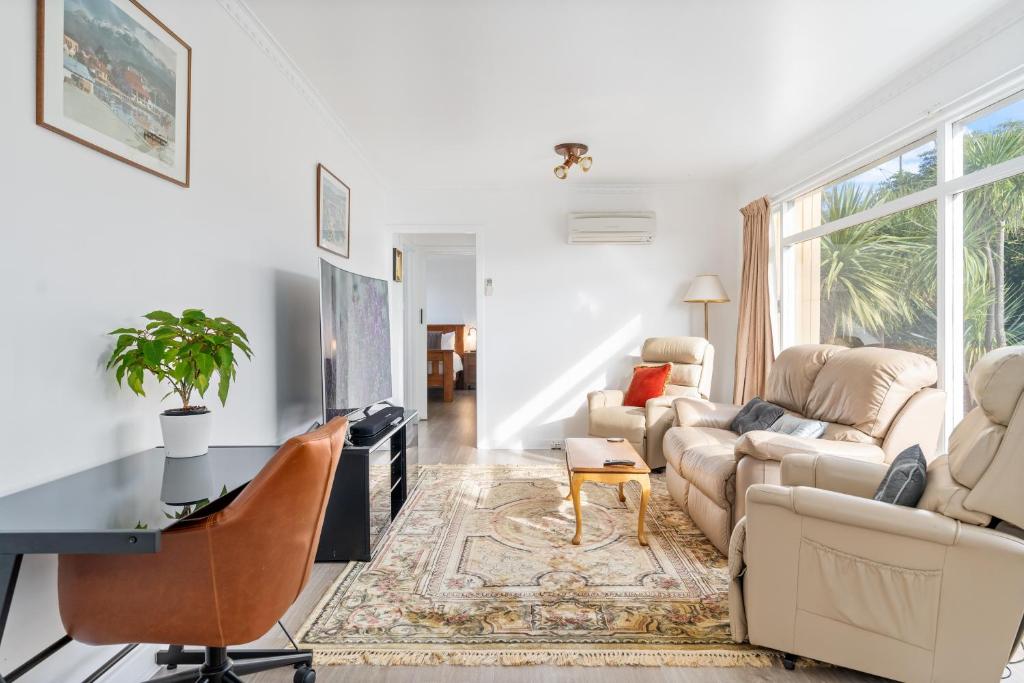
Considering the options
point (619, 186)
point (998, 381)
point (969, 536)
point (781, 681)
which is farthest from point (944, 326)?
point (619, 186)

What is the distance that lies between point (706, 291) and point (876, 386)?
7.21 ft

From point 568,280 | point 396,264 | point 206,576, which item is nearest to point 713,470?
point 206,576

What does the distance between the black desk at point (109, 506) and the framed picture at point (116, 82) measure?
0.94m

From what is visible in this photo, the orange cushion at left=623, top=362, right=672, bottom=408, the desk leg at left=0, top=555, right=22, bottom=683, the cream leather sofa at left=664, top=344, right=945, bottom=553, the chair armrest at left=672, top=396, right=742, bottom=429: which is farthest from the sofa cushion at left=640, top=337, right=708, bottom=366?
the desk leg at left=0, top=555, right=22, bottom=683

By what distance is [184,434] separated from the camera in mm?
1654

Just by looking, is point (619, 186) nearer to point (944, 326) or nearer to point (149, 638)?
point (944, 326)

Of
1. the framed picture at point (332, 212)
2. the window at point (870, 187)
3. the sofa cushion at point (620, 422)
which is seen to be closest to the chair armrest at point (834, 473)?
the window at point (870, 187)

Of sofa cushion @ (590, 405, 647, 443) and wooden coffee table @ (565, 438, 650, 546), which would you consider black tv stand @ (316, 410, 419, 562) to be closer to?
wooden coffee table @ (565, 438, 650, 546)

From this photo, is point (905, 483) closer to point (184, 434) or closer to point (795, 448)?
point (795, 448)

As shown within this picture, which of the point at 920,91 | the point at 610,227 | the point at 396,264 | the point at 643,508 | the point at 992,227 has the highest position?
the point at 920,91

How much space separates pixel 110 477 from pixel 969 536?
2433 millimetres

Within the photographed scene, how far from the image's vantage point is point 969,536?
1549 mm

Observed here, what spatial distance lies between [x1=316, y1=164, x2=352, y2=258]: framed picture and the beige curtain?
331 centimetres

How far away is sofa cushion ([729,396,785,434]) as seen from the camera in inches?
129
